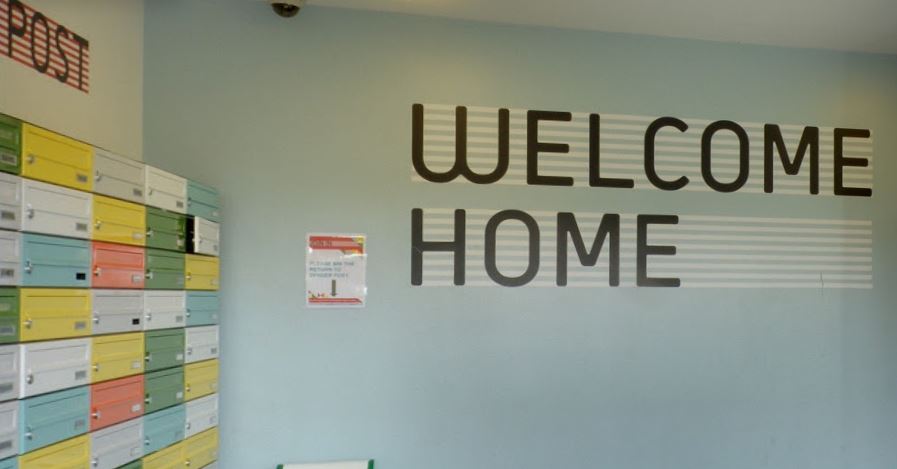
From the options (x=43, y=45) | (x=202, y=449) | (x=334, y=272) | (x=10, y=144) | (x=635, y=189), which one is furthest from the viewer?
(x=635, y=189)

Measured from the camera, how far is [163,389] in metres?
2.06

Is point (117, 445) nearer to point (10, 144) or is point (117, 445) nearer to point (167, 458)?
point (167, 458)

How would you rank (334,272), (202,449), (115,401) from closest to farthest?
(115,401) < (202,449) < (334,272)

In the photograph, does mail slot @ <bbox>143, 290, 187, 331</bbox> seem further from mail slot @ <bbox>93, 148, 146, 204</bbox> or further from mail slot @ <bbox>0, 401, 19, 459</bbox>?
mail slot @ <bbox>0, 401, 19, 459</bbox>

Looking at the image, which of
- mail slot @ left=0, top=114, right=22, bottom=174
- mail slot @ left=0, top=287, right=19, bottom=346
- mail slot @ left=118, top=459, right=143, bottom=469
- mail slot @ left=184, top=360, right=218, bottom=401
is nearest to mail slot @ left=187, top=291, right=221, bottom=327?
mail slot @ left=184, top=360, right=218, bottom=401

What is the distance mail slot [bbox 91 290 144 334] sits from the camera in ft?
5.73

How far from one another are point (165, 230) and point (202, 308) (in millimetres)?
401

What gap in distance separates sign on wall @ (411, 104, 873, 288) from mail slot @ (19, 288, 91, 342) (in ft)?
4.60

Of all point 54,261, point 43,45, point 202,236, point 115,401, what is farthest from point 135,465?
point 43,45

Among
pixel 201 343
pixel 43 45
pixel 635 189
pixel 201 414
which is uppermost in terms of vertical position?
pixel 43 45

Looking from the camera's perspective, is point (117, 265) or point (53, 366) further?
point (117, 265)

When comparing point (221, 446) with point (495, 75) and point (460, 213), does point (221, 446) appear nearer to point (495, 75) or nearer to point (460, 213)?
point (460, 213)

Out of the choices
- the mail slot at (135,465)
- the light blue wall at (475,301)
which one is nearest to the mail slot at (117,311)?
the mail slot at (135,465)

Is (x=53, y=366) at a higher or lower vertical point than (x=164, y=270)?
lower
